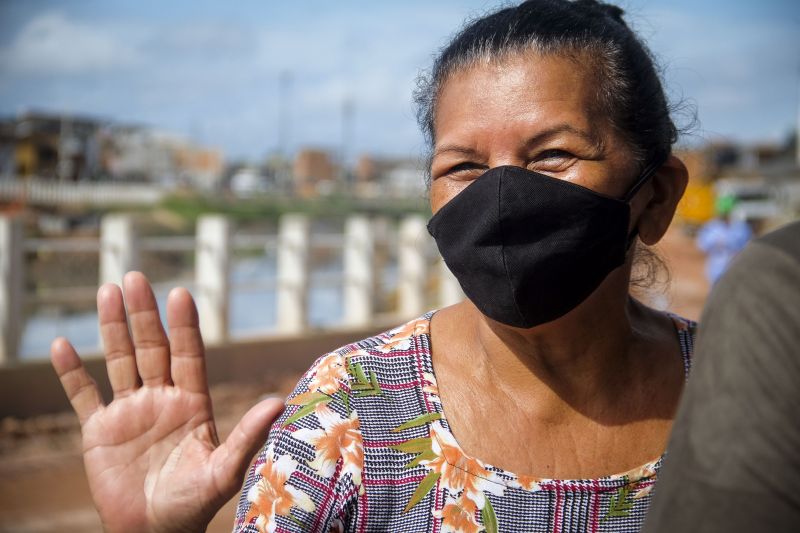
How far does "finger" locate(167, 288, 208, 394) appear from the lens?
1634 millimetres

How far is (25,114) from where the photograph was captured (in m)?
38.4

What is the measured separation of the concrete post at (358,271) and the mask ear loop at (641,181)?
28.9 feet

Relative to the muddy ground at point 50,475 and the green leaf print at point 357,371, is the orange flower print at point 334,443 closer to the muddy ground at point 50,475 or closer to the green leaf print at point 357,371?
the green leaf print at point 357,371

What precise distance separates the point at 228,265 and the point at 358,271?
2357 mm

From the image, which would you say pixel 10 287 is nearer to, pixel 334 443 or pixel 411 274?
pixel 411 274

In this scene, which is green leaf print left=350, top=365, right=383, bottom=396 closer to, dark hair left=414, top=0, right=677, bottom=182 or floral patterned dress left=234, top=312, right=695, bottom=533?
floral patterned dress left=234, top=312, right=695, bottom=533

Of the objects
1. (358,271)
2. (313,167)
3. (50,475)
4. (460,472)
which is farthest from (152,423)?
(313,167)

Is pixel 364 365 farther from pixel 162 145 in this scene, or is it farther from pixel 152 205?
pixel 162 145

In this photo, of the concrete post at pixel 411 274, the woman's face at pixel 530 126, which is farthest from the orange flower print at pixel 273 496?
the concrete post at pixel 411 274

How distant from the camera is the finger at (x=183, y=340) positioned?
64.3 inches

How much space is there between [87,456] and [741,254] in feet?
4.28

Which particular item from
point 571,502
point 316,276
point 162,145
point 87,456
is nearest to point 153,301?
point 87,456

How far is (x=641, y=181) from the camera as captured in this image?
165 cm

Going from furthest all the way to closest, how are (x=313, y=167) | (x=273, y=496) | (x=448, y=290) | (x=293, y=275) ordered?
(x=313, y=167) → (x=448, y=290) → (x=293, y=275) → (x=273, y=496)
